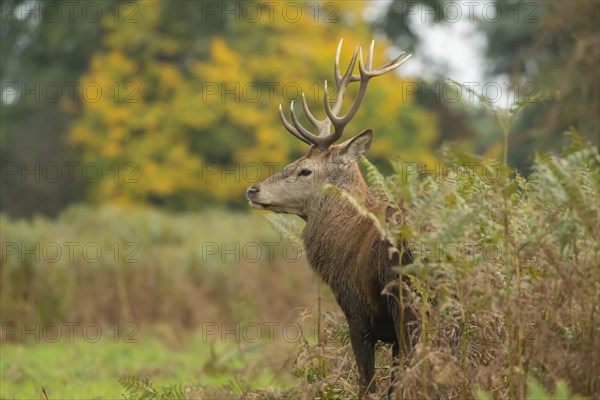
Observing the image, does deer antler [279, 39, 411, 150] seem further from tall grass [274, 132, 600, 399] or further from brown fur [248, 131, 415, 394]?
tall grass [274, 132, 600, 399]

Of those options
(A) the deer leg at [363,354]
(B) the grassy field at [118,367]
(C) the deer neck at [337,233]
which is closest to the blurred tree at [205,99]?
(B) the grassy field at [118,367]

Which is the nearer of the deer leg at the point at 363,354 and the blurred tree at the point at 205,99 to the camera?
the deer leg at the point at 363,354

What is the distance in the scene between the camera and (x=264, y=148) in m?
35.8

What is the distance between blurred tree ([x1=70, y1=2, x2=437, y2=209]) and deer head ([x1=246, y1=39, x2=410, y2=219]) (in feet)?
82.8

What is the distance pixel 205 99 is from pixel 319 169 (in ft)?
92.6

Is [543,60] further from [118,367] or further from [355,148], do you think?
[355,148]

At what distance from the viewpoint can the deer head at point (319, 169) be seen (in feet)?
27.7

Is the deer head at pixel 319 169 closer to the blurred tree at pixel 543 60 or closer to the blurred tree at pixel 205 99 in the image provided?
the blurred tree at pixel 543 60

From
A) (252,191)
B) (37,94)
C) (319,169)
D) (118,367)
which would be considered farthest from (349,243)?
(37,94)

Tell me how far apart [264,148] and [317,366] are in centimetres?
2801

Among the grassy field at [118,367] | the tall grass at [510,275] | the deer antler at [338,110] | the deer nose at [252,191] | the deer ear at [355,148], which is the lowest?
the grassy field at [118,367]

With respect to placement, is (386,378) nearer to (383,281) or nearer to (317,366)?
(317,366)

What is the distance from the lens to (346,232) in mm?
7930

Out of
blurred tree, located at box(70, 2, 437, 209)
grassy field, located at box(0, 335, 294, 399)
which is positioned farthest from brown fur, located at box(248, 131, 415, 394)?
blurred tree, located at box(70, 2, 437, 209)
